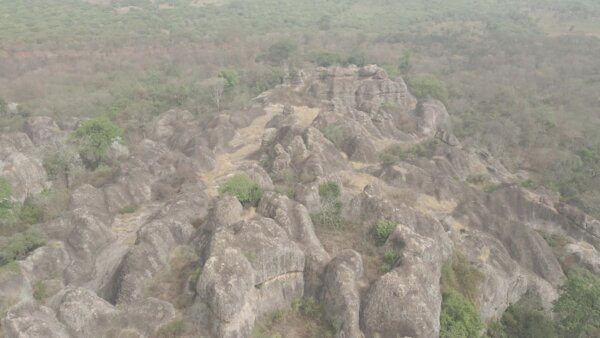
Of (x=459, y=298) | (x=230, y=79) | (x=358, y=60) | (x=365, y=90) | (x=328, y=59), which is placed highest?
(x=459, y=298)

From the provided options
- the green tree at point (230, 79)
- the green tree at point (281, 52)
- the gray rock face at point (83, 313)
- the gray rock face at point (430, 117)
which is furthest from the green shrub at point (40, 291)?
the green tree at point (281, 52)

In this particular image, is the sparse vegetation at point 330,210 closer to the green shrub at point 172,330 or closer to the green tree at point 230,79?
the green shrub at point 172,330

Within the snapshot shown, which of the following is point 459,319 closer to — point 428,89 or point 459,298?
point 459,298

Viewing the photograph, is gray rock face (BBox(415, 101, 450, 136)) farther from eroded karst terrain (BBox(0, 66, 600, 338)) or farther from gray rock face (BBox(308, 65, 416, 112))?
eroded karst terrain (BBox(0, 66, 600, 338))

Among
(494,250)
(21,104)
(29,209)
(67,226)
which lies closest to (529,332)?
(494,250)

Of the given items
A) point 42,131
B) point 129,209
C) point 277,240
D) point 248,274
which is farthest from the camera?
point 42,131

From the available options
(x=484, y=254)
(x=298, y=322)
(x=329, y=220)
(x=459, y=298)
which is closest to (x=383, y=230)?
(x=329, y=220)
